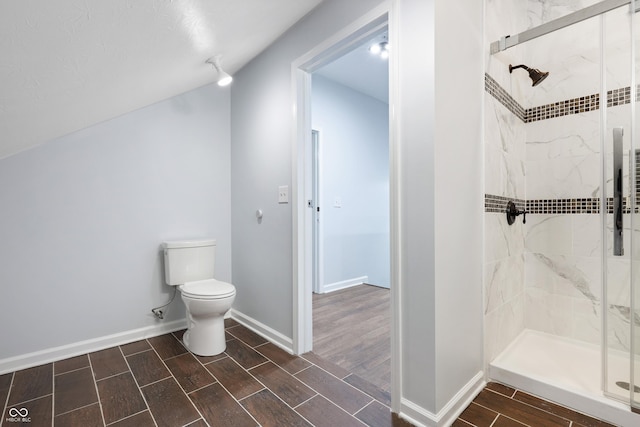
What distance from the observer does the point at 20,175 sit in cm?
178

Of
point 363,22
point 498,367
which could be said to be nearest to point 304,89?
point 363,22

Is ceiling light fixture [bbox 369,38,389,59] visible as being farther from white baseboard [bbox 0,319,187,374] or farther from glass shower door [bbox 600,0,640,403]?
white baseboard [bbox 0,319,187,374]

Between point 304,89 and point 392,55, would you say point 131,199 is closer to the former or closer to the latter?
point 304,89

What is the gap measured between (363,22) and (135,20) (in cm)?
108

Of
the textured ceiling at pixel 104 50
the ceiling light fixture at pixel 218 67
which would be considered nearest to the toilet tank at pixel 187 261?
the textured ceiling at pixel 104 50

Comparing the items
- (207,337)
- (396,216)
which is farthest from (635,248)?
(207,337)

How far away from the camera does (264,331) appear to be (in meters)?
2.27

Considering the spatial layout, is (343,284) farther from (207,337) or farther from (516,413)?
(516,413)

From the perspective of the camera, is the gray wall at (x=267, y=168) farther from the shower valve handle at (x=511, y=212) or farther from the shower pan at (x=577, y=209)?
the shower valve handle at (x=511, y=212)

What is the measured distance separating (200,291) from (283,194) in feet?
2.89

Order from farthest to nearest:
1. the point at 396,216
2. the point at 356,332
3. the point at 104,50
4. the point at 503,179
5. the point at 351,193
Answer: the point at 351,193 < the point at 356,332 < the point at 503,179 < the point at 396,216 < the point at 104,50

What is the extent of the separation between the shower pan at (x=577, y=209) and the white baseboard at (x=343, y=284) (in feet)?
6.61

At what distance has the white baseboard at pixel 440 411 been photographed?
4.20 ft

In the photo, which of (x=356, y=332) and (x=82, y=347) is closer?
(x=82, y=347)
